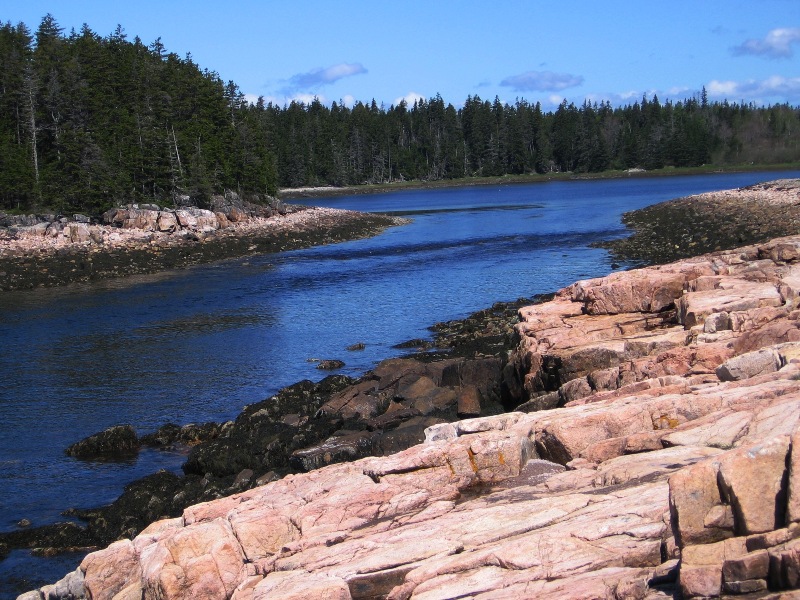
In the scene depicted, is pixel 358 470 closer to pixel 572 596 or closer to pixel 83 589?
pixel 83 589

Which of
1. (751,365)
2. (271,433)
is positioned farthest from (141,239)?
(751,365)

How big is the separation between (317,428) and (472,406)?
4.25 metres

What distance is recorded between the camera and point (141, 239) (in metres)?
69.1

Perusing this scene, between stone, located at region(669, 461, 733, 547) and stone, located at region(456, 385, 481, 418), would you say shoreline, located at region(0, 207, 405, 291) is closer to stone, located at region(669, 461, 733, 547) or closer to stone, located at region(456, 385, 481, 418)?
stone, located at region(456, 385, 481, 418)

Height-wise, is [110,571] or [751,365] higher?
[751,365]

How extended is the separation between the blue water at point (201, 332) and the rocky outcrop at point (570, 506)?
636cm

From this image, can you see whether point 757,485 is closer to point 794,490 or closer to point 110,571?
point 794,490

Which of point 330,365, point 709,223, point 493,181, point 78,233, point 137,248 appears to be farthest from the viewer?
point 493,181

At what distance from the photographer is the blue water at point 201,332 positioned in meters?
22.7

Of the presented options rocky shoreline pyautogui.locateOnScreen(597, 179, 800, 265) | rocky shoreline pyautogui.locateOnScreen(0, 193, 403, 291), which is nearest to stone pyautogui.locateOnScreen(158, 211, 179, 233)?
rocky shoreline pyautogui.locateOnScreen(0, 193, 403, 291)

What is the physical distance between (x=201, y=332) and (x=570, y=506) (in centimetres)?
3076

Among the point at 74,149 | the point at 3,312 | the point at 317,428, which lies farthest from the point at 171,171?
the point at 317,428

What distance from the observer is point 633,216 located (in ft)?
276

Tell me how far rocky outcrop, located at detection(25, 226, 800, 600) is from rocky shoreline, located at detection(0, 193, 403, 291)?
45.9 metres
